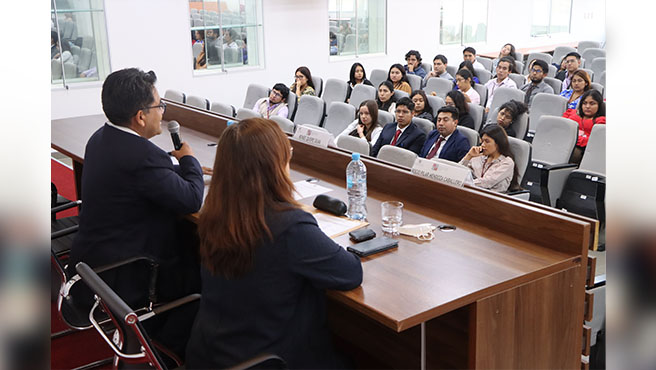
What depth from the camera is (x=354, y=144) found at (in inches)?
156

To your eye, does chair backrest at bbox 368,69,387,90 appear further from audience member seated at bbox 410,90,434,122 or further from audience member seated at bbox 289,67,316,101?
audience member seated at bbox 410,90,434,122

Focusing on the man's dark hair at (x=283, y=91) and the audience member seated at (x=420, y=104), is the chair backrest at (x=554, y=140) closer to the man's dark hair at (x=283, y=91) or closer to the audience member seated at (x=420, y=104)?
the audience member seated at (x=420, y=104)

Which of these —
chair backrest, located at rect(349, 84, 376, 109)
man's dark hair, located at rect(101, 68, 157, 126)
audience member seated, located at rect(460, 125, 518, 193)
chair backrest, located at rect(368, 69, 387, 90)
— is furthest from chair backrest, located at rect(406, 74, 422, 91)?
man's dark hair, located at rect(101, 68, 157, 126)

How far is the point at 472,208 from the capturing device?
233 centimetres

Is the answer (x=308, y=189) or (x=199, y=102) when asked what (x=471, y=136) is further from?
(x=199, y=102)

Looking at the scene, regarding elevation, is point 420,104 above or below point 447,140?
above

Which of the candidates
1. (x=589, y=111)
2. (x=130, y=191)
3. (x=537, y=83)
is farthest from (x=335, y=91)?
(x=130, y=191)

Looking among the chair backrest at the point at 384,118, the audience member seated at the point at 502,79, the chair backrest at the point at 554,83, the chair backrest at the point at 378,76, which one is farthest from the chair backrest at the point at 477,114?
the chair backrest at the point at 378,76

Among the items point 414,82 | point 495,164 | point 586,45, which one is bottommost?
point 495,164

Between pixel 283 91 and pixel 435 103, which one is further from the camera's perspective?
pixel 283 91

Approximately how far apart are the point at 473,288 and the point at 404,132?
318 centimetres

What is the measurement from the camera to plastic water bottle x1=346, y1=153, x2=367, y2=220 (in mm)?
2420

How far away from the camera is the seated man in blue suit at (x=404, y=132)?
4.78m
